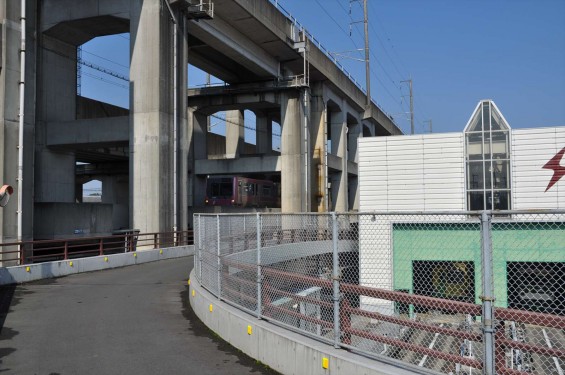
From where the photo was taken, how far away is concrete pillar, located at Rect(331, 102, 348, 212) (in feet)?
184

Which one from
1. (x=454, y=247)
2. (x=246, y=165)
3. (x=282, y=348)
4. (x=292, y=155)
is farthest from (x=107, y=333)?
(x=246, y=165)

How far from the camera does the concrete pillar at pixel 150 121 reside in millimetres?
26516

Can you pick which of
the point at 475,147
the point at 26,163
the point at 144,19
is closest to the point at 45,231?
the point at 26,163

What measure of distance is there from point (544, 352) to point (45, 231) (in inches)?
989

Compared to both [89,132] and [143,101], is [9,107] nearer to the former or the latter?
[143,101]

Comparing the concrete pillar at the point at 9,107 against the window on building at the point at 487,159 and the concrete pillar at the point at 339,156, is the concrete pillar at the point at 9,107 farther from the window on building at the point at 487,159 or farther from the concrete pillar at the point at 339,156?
the concrete pillar at the point at 339,156

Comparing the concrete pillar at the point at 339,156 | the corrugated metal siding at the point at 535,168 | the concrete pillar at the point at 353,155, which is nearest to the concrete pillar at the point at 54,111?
the corrugated metal siding at the point at 535,168

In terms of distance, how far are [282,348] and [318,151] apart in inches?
1693

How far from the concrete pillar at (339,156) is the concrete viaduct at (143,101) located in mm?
11454

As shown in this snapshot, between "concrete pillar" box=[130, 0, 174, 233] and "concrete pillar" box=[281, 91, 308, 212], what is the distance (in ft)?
56.7

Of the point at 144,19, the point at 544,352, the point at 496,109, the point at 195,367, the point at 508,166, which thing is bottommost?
the point at 195,367

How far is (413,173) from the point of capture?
75.1 feet

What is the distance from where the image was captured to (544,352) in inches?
180

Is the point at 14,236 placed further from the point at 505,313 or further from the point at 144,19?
the point at 505,313
